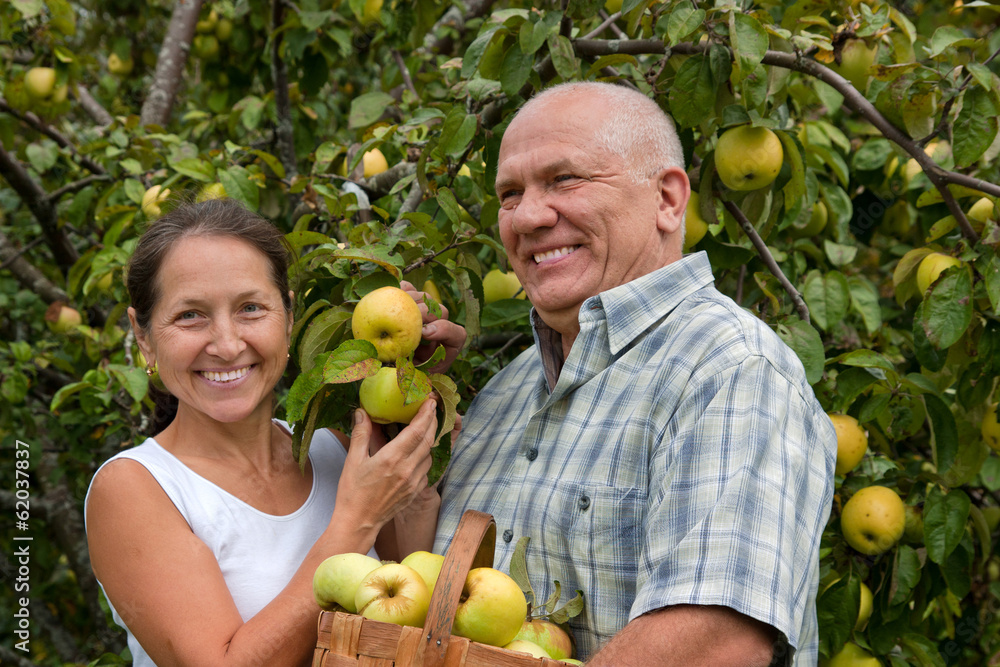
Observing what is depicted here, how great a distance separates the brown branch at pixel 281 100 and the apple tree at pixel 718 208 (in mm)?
13

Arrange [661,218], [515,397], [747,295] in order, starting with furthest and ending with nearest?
[747,295], [515,397], [661,218]

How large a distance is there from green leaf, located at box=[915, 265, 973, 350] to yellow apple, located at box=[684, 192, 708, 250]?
1.72ft

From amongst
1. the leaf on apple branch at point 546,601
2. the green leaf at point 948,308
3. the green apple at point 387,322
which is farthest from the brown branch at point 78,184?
the green leaf at point 948,308

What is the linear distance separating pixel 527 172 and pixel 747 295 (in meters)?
1.11

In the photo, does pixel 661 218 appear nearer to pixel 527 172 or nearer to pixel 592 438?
pixel 527 172

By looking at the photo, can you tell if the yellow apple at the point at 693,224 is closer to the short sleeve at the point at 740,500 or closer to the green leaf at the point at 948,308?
the green leaf at the point at 948,308

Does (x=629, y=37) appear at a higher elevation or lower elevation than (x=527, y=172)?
higher

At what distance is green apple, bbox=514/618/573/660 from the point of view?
1.33 m

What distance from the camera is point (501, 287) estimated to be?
2.55 meters

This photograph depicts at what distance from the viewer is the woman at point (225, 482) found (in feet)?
4.85

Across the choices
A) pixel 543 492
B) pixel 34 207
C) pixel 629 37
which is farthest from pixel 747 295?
pixel 34 207

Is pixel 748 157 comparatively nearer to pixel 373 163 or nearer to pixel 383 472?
pixel 383 472

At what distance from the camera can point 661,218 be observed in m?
1.79

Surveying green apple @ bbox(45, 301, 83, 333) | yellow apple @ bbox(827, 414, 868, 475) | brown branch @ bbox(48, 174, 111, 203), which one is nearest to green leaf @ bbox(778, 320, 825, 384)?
yellow apple @ bbox(827, 414, 868, 475)
